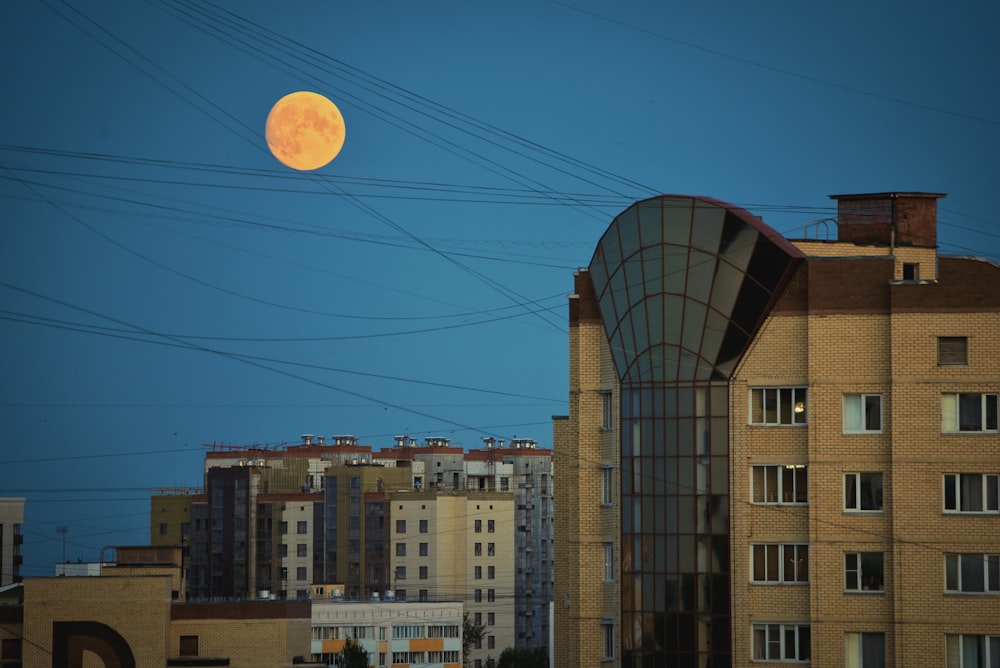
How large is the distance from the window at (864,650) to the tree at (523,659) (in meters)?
90.2

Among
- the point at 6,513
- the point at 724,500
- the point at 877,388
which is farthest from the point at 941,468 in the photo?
the point at 6,513

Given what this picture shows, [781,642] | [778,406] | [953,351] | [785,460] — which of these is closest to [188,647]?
[781,642]

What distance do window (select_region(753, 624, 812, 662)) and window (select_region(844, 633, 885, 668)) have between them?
1.19 metres

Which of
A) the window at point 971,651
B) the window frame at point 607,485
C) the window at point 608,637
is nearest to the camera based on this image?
the window at point 971,651

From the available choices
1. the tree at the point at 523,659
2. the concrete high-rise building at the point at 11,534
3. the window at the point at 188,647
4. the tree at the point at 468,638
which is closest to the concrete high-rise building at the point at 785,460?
the window at the point at 188,647

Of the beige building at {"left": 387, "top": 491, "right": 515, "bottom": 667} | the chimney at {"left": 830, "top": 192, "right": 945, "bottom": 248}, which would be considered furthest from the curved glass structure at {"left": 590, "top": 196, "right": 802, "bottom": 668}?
the beige building at {"left": 387, "top": 491, "right": 515, "bottom": 667}

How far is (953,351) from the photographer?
5034cm

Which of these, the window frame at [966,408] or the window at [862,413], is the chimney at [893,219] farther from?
the window frame at [966,408]

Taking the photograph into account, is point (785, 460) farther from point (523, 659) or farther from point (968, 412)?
point (523, 659)

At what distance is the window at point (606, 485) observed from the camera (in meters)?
53.9

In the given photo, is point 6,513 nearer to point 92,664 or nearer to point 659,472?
point 92,664

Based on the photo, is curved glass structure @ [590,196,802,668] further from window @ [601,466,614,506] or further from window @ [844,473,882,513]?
window @ [844,473,882,513]

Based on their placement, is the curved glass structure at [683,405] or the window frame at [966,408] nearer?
the window frame at [966,408]

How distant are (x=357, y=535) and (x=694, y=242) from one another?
4242 inches
